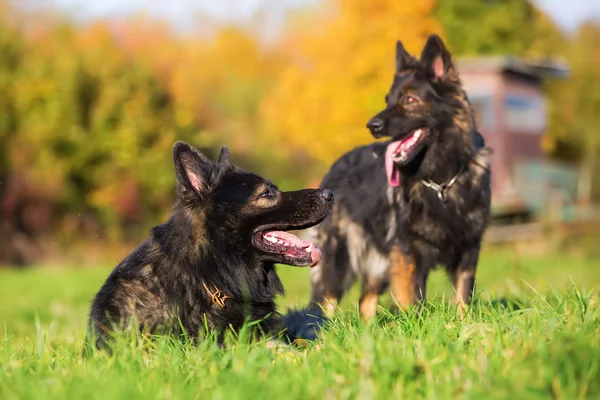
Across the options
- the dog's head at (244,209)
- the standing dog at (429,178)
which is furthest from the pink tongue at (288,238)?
the standing dog at (429,178)

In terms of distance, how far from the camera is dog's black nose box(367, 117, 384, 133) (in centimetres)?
671

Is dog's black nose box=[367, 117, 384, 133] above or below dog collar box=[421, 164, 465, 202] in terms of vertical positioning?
above

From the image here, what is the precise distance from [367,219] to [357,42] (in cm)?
2387

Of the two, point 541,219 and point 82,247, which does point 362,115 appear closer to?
point 541,219

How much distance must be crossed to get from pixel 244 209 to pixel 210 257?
1.42ft

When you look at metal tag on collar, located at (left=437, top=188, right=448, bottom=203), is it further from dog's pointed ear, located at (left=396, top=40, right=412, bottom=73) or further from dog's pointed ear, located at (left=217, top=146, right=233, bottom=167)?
dog's pointed ear, located at (left=217, top=146, right=233, bottom=167)

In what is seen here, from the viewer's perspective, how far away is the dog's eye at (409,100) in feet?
22.6

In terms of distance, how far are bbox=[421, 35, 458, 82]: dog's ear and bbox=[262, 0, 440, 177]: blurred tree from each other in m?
19.2

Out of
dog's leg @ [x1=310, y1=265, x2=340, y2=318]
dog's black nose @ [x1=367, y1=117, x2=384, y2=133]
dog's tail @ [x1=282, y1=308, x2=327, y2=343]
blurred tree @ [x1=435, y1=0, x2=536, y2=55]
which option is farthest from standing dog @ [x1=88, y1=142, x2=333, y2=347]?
blurred tree @ [x1=435, y1=0, x2=536, y2=55]

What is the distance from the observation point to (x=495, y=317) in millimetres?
4695

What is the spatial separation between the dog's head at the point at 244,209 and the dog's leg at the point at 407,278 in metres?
1.61

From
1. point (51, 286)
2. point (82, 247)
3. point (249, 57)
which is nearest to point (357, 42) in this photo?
point (82, 247)

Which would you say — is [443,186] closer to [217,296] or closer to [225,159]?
[225,159]

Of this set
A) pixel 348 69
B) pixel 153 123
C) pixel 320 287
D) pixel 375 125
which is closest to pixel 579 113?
pixel 348 69
